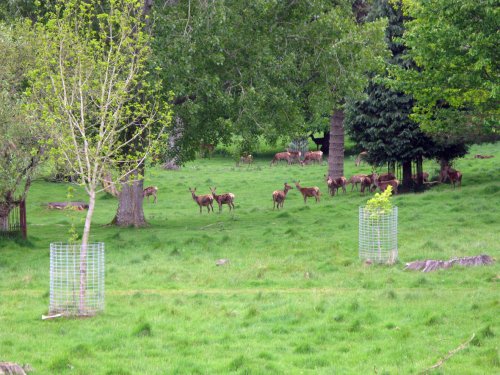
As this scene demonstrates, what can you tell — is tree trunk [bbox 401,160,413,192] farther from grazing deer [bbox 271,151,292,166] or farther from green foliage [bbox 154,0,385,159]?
grazing deer [bbox 271,151,292,166]

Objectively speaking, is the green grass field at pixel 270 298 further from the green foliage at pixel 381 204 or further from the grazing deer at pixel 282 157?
the grazing deer at pixel 282 157

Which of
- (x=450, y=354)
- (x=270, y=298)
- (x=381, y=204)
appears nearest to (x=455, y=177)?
(x=381, y=204)

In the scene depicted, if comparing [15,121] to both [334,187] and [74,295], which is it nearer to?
[74,295]

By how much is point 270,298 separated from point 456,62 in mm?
14826

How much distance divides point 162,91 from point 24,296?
11785 millimetres

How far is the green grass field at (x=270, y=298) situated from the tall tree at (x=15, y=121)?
2.72 metres

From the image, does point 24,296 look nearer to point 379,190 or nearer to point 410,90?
point 410,90

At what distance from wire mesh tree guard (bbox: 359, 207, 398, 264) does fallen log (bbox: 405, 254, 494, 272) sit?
3.21 feet

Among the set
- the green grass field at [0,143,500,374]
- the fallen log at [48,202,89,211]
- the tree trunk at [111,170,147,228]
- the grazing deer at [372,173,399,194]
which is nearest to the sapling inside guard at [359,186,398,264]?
the green grass field at [0,143,500,374]

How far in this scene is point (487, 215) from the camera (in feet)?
104

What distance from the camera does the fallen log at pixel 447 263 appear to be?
22.4m

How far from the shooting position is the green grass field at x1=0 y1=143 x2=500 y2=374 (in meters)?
14.2

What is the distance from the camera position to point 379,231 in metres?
24.8

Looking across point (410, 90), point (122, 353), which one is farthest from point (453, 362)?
point (410, 90)
